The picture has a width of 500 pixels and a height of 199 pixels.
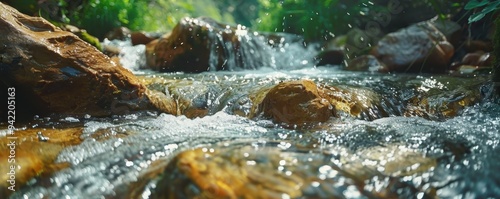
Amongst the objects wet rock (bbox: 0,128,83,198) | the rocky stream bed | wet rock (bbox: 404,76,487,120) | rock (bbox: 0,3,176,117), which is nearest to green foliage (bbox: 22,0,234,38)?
the rocky stream bed

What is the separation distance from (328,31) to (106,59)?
19.6 feet

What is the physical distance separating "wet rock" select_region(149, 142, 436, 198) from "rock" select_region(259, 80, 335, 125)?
2.62ft

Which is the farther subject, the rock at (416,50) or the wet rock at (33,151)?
the rock at (416,50)

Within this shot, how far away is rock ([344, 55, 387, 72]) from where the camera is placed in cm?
562

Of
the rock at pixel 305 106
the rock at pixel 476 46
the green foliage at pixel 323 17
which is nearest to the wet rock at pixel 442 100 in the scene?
the rock at pixel 305 106

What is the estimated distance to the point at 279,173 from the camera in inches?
62.2

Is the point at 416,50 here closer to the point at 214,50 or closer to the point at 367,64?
the point at 367,64

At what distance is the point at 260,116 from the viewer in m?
2.88

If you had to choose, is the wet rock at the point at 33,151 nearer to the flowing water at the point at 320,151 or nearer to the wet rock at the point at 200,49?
the flowing water at the point at 320,151

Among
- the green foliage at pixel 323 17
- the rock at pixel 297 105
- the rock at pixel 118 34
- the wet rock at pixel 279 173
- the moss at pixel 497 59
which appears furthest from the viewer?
the green foliage at pixel 323 17

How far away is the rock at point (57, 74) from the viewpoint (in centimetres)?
269

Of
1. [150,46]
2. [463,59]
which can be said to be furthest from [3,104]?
[463,59]

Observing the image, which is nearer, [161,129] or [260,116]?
[161,129]

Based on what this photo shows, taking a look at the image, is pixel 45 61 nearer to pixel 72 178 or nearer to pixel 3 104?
pixel 3 104
